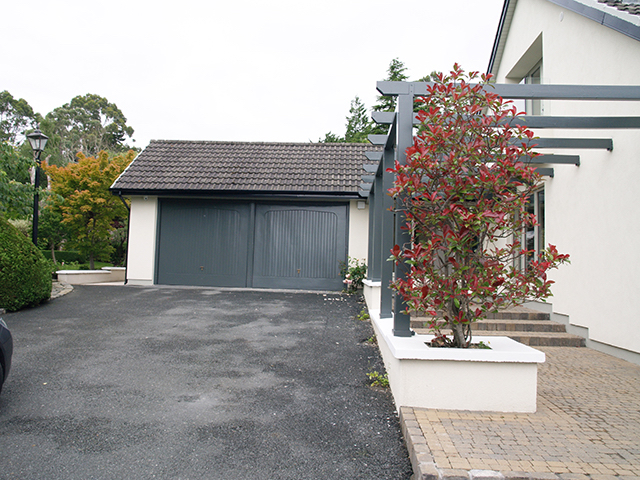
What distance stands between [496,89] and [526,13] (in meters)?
6.12

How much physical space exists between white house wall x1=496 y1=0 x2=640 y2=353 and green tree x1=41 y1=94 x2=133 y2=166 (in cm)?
4231

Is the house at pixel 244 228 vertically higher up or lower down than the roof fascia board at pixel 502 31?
lower down

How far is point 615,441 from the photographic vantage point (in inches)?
98.4

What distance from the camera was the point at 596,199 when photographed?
17.2ft

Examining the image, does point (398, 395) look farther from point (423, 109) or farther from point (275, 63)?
point (275, 63)

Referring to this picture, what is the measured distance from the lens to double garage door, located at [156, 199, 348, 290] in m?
Answer: 10.6

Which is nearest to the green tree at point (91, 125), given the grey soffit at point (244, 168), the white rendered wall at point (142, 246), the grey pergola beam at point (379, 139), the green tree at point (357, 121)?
the green tree at point (357, 121)

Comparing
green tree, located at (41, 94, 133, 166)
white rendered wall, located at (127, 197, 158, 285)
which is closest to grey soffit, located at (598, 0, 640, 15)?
white rendered wall, located at (127, 197, 158, 285)

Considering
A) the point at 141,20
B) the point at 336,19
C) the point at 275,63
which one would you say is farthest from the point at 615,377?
the point at 275,63

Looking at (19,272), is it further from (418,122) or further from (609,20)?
(609,20)

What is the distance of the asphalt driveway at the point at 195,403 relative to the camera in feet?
7.88

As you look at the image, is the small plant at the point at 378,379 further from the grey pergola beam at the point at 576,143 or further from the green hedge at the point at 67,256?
the green hedge at the point at 67,256

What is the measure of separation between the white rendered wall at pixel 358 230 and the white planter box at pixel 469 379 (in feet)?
24.3

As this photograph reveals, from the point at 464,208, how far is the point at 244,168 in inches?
371
